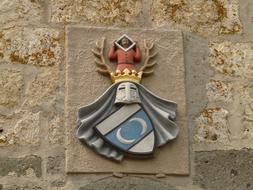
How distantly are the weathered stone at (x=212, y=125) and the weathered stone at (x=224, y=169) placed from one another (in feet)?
0.22

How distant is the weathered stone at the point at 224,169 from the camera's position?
3691mm

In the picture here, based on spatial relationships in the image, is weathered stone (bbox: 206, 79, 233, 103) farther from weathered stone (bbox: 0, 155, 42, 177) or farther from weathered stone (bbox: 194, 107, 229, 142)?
weathered stone (bbox: 0, 155, 42, 177)

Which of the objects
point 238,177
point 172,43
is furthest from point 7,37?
point 238,177

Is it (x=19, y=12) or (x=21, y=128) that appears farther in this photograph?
(x=19, y=12)

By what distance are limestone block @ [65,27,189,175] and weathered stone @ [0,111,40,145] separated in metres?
0.12

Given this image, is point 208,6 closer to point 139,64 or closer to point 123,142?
point 139,64

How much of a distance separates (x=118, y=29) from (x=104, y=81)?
27 centimetres

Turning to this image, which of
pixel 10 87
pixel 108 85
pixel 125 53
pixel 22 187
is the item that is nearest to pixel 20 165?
pixel 22 187

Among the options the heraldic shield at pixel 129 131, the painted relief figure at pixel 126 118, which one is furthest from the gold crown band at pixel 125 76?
the heraldic shield at pixel 129 131

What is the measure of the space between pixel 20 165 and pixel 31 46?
1.75ft

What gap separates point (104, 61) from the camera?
3.83 metres

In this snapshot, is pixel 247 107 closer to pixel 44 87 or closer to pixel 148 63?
pixel 148 63

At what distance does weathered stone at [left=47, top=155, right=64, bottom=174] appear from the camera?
11.9ft

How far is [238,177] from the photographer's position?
3.72m
